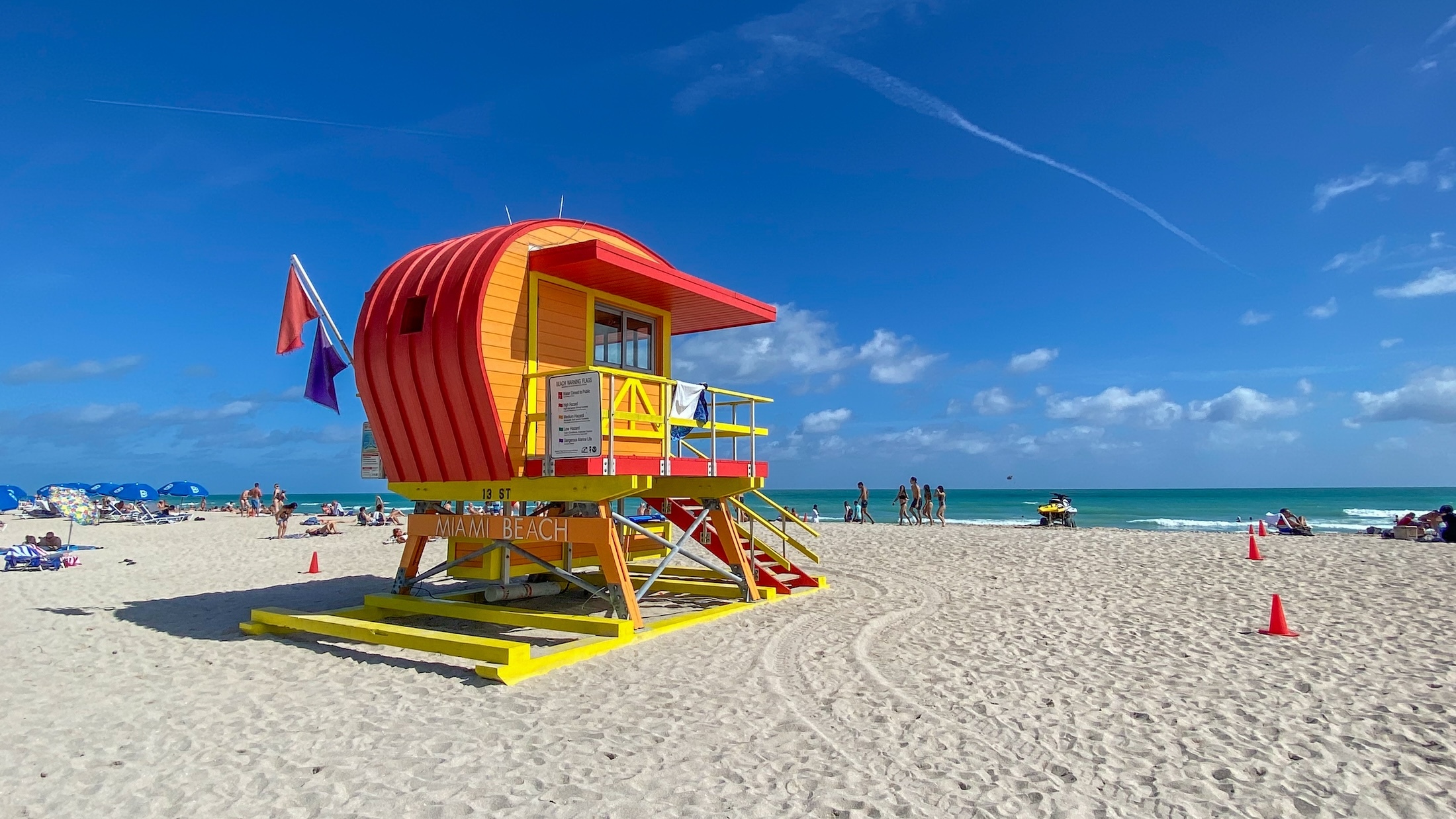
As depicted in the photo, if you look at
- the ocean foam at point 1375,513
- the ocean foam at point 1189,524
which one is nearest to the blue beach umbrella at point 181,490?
the ocean foam at point 1189,524

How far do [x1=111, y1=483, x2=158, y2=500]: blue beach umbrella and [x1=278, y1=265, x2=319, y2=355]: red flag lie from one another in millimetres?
45050

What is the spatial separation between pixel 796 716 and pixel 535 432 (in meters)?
5.04

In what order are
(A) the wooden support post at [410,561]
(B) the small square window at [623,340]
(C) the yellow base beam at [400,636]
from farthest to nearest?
(A) the wooden support post at [410,561]
(B) the small square window at [623,340]
(C) the yellow base beam at [400,636]

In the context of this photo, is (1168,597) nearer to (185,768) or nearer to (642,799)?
(642,799)

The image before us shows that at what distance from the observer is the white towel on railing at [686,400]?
10.9 meters

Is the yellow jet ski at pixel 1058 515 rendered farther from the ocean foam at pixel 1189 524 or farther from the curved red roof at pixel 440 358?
the curved red roof at pixel 440 358

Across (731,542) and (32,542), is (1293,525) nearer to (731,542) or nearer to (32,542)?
(731,542)

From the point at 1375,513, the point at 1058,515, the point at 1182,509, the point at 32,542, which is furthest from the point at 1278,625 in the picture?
the point at 1182,509

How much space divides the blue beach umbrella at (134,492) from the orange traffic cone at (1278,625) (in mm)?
54468

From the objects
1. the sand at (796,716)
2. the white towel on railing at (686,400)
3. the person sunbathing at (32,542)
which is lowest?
the sand at (796,716)

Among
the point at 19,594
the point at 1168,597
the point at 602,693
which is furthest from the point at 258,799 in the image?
the point at 19,594

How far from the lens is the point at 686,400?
36.3 ft

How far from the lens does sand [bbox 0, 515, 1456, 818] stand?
5000mm

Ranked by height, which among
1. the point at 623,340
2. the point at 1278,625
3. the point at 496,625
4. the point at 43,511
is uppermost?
the point at 623,340
